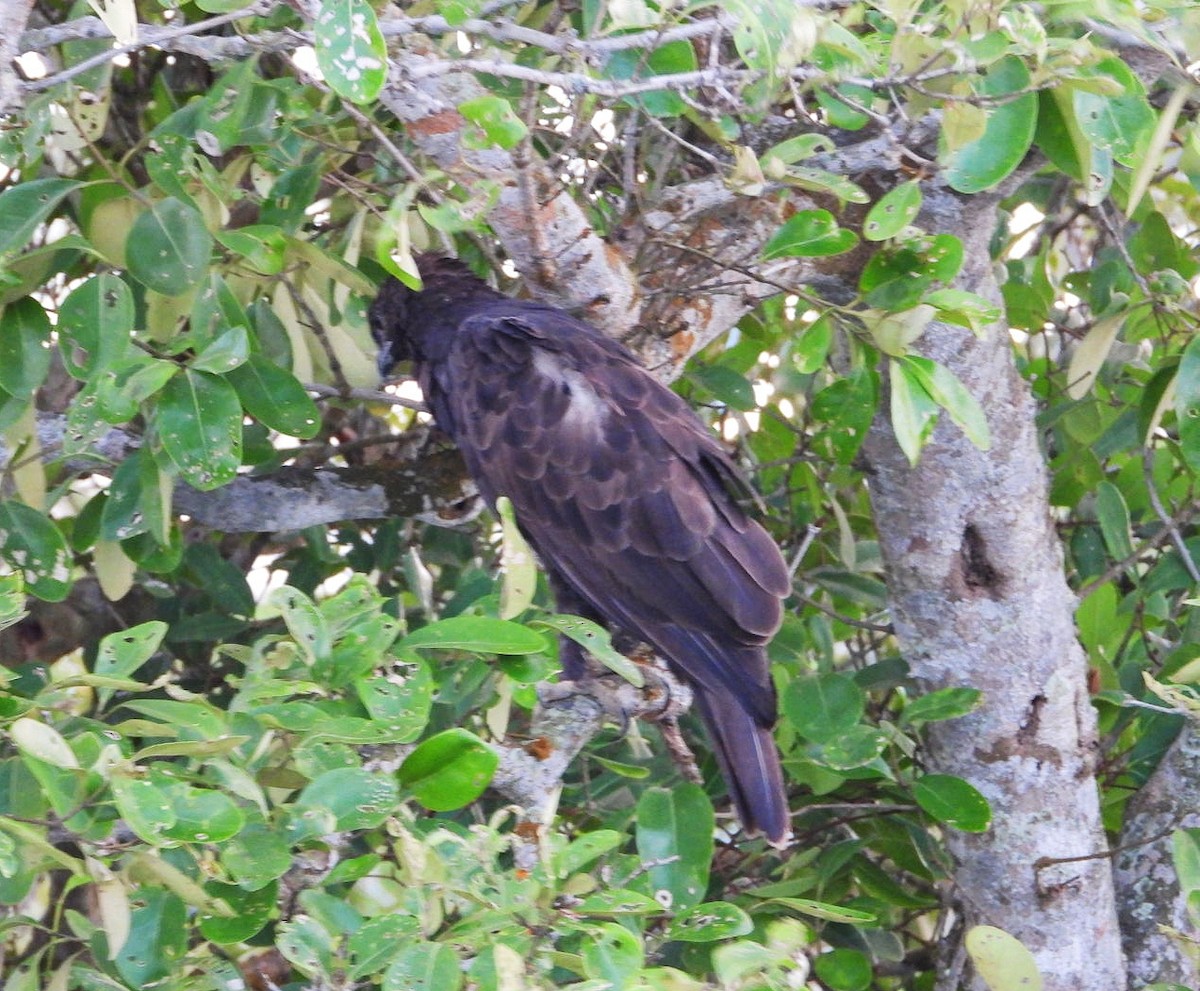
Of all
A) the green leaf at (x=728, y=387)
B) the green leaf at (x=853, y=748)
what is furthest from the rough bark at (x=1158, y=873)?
the green leaf at (x=728, y=387)

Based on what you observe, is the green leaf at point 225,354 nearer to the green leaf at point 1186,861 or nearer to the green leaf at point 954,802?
the green leaf at point 954,802

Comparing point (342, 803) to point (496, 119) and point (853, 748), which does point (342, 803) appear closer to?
point (496, 119)

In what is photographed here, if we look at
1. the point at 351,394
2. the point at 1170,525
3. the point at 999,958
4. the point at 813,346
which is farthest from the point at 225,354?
the point at 1170,525

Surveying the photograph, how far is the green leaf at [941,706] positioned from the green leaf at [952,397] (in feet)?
1.79

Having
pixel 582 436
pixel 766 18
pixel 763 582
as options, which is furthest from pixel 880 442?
pixel 766 18

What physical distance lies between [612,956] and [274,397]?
1.02 metres

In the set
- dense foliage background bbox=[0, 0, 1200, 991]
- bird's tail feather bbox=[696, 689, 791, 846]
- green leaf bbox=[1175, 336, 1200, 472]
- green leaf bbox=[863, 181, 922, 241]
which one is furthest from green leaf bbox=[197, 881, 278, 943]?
green leaf bbox=[1175, 336, 1200, 472]

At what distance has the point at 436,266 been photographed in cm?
264

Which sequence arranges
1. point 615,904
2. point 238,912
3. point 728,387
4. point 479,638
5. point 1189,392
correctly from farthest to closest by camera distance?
point 728,387
point 1189,392
point 479,638
point 238,912
point 615,904

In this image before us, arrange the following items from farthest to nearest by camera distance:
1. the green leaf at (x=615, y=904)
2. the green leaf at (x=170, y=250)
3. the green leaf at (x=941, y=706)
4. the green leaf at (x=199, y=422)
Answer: the green leaf at (x=941, y=706), the green leaf at (x=170, y=250), the green leaf at (x=199, y=422), the green leaf at (x=615, y=904)

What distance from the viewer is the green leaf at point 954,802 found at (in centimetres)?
211

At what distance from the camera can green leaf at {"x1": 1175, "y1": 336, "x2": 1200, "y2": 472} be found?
1.97 m

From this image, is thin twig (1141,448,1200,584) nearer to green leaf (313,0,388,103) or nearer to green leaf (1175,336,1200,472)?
green leaf (1175,336,1200,472)

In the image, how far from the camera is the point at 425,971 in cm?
117
